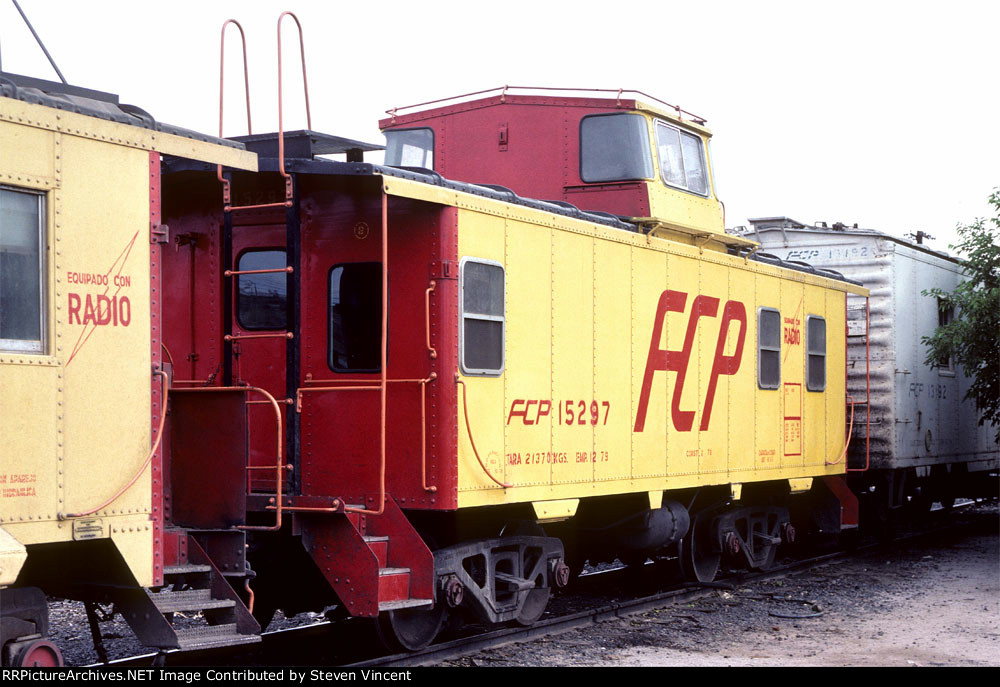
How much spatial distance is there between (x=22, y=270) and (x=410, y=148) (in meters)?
7.09

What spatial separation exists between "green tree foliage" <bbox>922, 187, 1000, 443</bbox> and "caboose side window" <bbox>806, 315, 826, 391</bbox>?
262 centimetres

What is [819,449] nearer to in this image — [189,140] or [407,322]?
[407,322]

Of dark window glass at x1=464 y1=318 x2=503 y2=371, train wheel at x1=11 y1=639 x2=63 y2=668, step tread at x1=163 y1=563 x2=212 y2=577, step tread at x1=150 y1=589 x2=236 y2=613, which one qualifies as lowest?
train wheel at x1=11 y1=639 x2=63 y2=668

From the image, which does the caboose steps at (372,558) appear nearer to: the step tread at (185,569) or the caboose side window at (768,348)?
the step tread at (185,569)

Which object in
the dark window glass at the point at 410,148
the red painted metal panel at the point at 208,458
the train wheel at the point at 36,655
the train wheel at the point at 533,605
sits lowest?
the train wheel at the point at 533,605

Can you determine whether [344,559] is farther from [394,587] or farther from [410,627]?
[410,627]

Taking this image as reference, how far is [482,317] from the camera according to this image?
865 centimetres

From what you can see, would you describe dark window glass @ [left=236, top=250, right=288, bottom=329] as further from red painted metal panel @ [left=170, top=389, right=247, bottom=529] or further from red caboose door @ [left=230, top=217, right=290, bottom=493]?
red painted metal panel @ [left=170, top=389, right=247, bottom=529]

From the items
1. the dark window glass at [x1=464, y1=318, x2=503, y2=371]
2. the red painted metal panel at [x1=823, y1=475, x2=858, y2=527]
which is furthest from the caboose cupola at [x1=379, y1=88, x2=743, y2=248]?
the red painted metal panel at [x1=823, y1=475, x2=858, y2=527]

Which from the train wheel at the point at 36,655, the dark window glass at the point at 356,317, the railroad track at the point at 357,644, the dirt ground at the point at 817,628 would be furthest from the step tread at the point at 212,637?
the dark window glass at the point at 356,317

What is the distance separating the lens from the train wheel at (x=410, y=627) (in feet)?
28.2

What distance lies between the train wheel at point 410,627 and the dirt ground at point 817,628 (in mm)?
367

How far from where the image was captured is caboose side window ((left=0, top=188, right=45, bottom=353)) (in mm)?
5758

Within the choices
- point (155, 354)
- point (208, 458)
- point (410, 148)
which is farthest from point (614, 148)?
point (155, 354)
